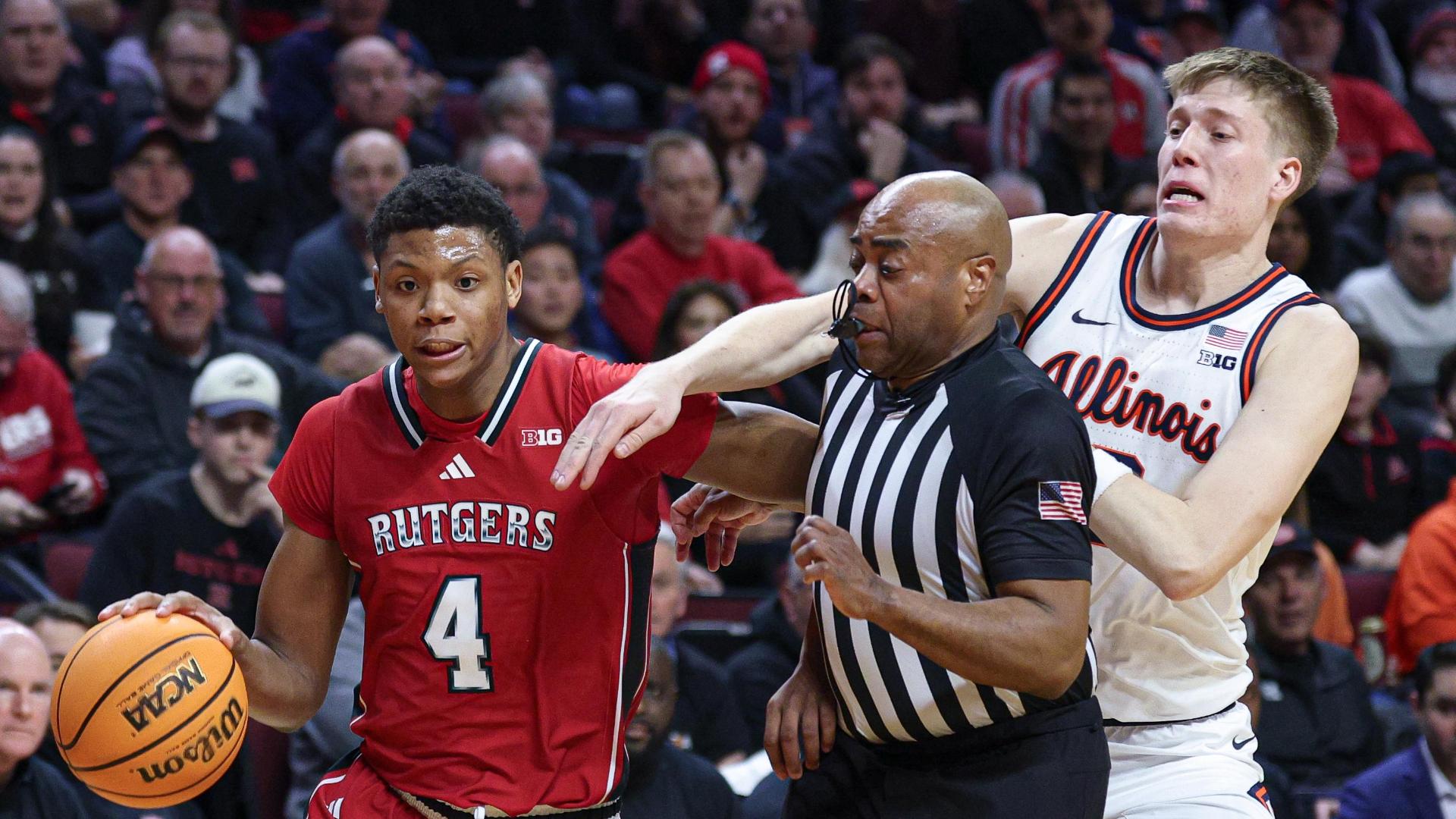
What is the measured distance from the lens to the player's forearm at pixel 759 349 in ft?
11.9

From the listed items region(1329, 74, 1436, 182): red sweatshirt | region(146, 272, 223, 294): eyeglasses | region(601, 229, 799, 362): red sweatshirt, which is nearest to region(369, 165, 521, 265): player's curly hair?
region(146, 272, 223, 294): eyeglasses

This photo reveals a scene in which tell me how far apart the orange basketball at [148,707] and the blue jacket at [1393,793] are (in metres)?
4.73

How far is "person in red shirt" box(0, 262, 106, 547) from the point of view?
7.62 m

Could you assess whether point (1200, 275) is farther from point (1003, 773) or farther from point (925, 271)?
point (1003, 773)

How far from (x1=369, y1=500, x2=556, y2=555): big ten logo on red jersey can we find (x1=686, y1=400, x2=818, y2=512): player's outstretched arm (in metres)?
0.38

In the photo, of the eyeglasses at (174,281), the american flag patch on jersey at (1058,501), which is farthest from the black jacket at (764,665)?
the american flag patch on jersey at (1058,501)

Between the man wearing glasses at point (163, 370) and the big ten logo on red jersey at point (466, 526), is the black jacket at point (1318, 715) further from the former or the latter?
the big ten logo on red jersey at point (466, 526)

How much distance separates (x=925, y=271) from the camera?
10.8 feet

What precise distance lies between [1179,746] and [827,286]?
619 centimetres

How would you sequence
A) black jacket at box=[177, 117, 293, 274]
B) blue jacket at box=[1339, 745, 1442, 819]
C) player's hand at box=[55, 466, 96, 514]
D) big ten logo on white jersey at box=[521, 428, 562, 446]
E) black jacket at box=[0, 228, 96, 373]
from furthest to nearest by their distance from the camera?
black jacket at box=[177, 117, 293, 274] → black jacket at box=[0, 228, 96, 373] → player's hand at box=[55, 466, 96, 514] → blue jacket at box=[1339, 745, 1442, 819] → big ten logo on white jersey at box=[521, 428, 562, 446]

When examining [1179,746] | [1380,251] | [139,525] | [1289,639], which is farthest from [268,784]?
[1380,251]

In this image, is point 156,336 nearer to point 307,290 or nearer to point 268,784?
point 307,290

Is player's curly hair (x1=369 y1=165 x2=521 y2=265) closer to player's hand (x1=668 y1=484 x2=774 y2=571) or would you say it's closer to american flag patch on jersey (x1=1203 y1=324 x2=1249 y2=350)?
player's hand (x1=668 y1=484 x2=774 y2=571)

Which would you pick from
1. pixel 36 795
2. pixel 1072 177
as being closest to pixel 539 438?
pixel 36 795
